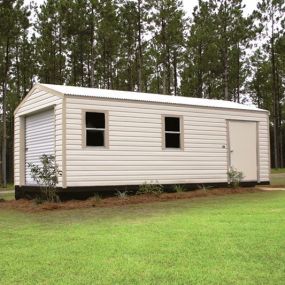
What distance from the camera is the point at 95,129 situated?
1388cm

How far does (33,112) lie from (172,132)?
438 cm

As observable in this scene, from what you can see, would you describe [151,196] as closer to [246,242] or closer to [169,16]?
[246,242]

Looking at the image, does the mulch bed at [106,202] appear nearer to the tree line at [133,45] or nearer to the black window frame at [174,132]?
the black window frame at [174,132]

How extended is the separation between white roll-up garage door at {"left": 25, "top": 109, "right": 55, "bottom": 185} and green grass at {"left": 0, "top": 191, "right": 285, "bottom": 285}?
4291 millimetres

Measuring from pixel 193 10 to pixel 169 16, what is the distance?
429 cm

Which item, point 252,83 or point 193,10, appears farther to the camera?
point 252,83

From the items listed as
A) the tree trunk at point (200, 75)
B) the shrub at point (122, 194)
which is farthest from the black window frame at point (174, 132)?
the tree trunk at point (200, 75)

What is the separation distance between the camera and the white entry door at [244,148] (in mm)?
16828

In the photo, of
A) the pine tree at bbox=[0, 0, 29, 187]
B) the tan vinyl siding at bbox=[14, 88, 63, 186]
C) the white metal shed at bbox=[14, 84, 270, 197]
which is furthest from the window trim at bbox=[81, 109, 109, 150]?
the pine tree at bbox=[0, 0, 29, 187]

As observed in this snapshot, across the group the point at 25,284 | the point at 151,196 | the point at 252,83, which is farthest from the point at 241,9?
the point at 25,284

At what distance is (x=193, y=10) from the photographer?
36281 millimetres

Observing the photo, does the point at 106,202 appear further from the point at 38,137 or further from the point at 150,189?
the point at 38,137

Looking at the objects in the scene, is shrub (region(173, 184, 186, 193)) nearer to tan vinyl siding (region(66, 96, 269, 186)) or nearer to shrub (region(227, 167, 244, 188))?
tan vinyl siding (region(66, 96, 269, 186))

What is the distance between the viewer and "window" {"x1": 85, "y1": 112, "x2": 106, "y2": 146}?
45.2ft
